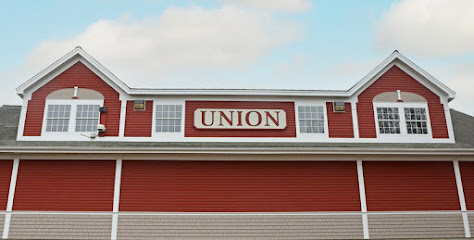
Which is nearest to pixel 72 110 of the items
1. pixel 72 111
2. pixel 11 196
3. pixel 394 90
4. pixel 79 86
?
pixel 72 111

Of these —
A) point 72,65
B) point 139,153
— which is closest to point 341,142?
point 139,153

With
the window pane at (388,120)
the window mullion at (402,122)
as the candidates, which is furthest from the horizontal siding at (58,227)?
the window mullion at (402,122)

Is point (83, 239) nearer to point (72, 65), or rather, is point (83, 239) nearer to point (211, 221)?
point (211, 221)

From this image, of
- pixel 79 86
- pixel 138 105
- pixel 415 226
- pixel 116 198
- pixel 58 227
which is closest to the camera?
pixel 58 227

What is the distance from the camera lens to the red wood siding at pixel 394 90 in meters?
14.8

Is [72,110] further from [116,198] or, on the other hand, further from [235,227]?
[235,227]

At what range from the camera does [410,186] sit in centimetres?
1345

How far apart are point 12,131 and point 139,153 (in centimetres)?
554

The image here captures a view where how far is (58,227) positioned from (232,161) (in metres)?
6.00

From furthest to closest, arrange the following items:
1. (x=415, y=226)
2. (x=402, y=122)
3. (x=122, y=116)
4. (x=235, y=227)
Answer: (x=402, y=122) < (x=122, y=116) < (x=415, y=226) < (x=235, y=227)

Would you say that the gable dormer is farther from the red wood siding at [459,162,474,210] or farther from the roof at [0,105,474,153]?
the red wood siding at [459,162,474,210]

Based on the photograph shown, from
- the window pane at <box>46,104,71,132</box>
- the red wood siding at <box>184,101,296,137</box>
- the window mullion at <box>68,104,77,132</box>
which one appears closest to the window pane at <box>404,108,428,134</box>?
the red wood siding at <box>184,101,296,137</box>

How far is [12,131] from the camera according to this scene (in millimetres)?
14508

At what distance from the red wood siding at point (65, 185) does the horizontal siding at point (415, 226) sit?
8.92 m
